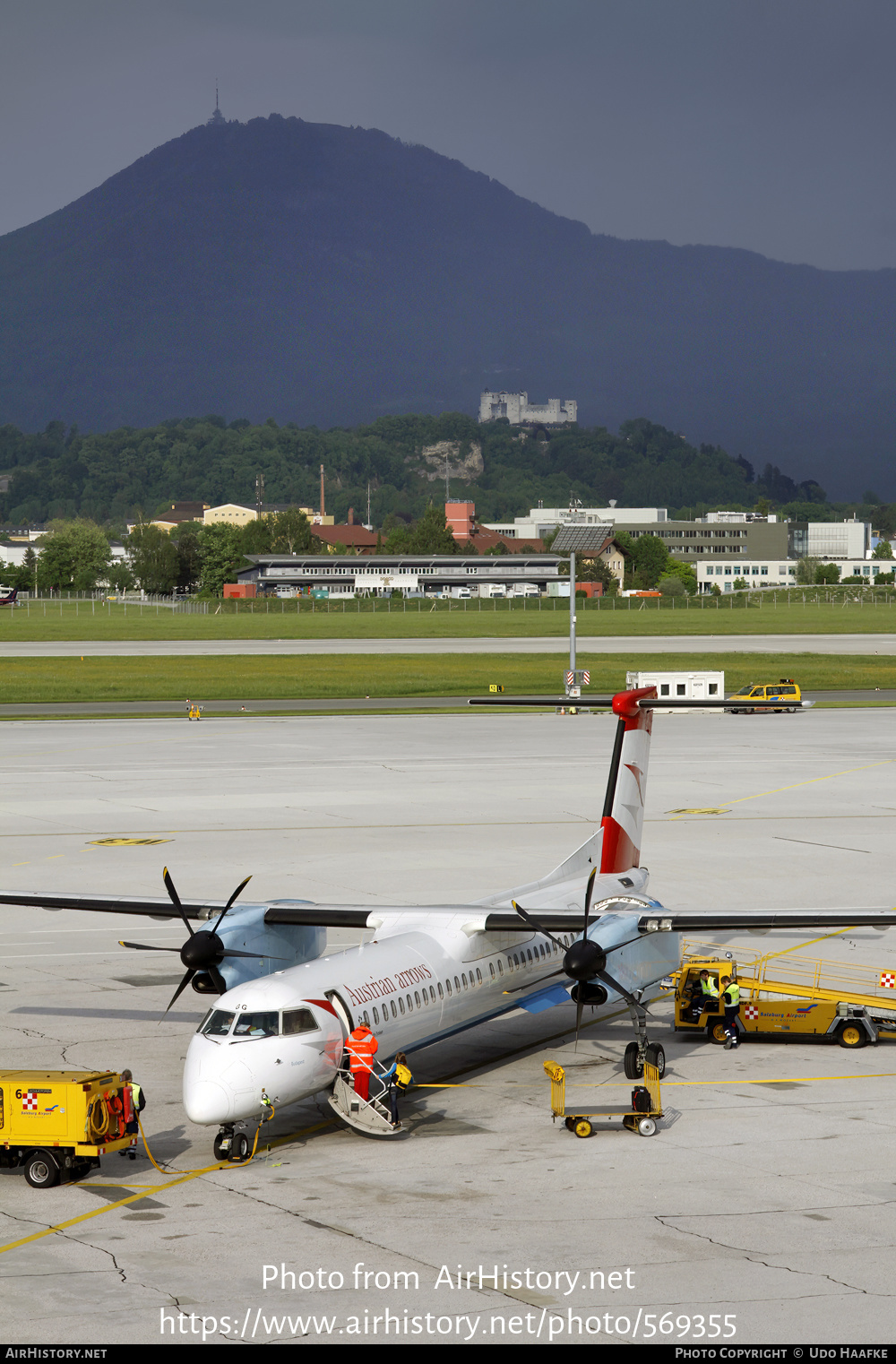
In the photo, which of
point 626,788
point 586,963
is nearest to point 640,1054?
point 586,963

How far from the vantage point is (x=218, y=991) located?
23641mm

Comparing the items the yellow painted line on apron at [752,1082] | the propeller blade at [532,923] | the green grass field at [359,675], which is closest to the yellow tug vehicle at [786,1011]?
the yellow painted line on apron at [752,1082]

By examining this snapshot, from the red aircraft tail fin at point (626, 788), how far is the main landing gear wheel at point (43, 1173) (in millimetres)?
12722

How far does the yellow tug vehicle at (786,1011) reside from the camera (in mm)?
26453

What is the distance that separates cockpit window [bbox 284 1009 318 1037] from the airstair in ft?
3.33

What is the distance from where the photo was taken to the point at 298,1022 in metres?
20.7

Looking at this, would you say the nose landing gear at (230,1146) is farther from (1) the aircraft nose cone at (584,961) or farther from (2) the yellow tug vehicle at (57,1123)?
(1) the aircraft nose cone at (584,961)

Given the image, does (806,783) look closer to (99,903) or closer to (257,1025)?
(99,903)

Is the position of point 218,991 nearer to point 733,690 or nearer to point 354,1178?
point 354,1178

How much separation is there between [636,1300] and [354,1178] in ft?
17.2

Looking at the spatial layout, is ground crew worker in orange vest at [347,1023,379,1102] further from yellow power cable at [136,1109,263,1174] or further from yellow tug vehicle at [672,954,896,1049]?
yellow tug vehicle at [672,954,896,1049]

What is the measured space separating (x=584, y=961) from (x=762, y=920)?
3.82 meters

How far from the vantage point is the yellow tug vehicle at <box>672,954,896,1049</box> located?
86.8 feet

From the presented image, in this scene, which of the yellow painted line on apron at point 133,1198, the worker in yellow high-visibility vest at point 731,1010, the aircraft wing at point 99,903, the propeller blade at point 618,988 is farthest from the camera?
the worker in yellow high-visibility vest at point 731,1010
